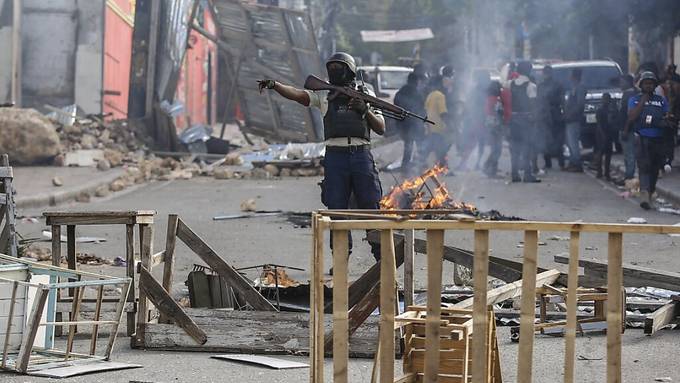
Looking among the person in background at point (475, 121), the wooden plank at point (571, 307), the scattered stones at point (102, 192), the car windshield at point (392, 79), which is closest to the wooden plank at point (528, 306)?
the wooden plank at point (571, 307)

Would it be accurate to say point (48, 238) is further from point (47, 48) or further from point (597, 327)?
point (47, 48)

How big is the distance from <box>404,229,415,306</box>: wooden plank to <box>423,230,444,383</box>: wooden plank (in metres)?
1.86

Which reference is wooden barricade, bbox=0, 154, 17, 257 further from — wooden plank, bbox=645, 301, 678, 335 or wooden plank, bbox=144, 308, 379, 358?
wooden plank, bbox=645, 301, 678, 335

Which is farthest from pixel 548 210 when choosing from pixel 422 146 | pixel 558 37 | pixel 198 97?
pixel 198 97

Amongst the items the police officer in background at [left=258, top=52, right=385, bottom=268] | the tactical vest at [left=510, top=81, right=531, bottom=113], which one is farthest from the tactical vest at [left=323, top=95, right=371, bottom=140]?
the tactical vest at [left=510, top=81, right=531, bottom=113]

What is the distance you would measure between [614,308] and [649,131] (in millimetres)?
12120

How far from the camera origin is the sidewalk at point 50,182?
16609 millimetres

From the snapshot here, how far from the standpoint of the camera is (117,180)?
65.6 ft

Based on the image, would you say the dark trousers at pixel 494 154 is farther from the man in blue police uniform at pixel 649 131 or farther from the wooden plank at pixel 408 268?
the wooden plank at pixel 408 268

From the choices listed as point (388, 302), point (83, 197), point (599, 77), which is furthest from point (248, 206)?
point (599, 77)

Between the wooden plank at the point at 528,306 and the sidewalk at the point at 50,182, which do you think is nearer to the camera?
the wooden plank at the point at 528,306

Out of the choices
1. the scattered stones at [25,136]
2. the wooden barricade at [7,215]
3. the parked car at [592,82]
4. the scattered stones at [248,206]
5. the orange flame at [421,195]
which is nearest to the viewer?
the wooden barricade at [7,215]

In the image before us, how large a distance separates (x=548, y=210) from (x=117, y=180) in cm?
744

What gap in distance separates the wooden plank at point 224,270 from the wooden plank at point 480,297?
2.85 meters
